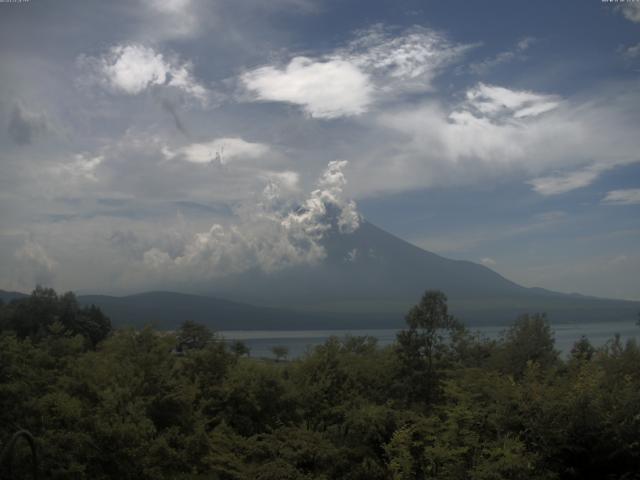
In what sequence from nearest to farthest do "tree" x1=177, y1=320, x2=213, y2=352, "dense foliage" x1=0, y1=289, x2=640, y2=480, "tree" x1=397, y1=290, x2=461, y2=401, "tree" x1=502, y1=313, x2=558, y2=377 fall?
"dense foliage" x1=0, y1=289, x2=640, y2=480
"tree" x1=397, y1=290, x2=461, y2=401
"tree" x1=502, y1=313, x2=558, y2=377
"tree" x1=177, y1=320, x2=213, y2=352

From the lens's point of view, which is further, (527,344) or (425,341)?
(527,344)

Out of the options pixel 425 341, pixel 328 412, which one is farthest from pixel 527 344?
pixel 328 412

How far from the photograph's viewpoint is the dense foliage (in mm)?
14219

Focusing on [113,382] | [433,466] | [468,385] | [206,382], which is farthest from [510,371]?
[113,382]

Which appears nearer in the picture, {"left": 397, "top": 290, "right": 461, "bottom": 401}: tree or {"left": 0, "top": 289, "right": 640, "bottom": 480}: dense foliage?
{"left": 0, "top": 289, "right": 640, "bottom": 480}: dense foliage

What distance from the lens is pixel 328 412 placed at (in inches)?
862

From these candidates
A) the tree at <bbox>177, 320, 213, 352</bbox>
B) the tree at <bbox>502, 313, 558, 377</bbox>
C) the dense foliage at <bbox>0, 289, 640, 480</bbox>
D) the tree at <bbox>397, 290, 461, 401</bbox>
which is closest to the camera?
the dense foliage at <bbox>0, 289, 640, 480</bbox>

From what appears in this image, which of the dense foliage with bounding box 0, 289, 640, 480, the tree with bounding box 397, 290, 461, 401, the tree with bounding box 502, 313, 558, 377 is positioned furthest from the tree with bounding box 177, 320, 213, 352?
the tree with bounding box 502, 313, 558, 377

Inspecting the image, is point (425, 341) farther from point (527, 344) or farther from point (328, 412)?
Result: point (527, 344)

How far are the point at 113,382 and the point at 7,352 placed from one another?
184 inches

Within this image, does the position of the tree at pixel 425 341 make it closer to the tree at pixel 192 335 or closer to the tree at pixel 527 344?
the tree at pixel 527 344

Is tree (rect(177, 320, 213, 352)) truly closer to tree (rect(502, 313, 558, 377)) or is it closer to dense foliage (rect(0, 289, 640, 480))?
dense foliage (rect(0, 289, 640, 480))

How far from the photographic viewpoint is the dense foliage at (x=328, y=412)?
1422 cm

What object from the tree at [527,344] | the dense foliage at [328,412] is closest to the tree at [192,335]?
the dense foliage at [328,412]
